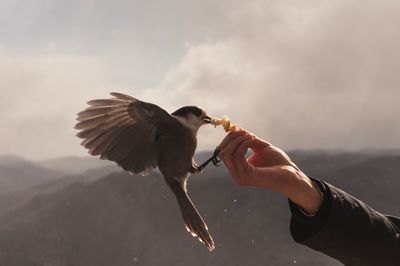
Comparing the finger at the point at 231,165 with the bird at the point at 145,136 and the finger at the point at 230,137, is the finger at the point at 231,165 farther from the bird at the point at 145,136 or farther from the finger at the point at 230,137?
the bird at the point at 145,136

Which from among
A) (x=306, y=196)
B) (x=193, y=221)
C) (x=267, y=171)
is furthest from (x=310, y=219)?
(x=193, y=221)

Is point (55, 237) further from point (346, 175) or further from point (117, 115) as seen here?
point (117, 115)

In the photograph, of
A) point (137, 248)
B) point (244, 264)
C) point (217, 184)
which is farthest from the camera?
point (217, 184)

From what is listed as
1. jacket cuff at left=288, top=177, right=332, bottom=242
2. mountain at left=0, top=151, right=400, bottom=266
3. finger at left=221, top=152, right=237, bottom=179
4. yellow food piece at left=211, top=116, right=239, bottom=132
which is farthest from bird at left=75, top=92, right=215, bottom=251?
mountain at left=0, top=151, right=400, bottom=266

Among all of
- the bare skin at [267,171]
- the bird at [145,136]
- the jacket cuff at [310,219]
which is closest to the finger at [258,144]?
the bare skin at [267,171]

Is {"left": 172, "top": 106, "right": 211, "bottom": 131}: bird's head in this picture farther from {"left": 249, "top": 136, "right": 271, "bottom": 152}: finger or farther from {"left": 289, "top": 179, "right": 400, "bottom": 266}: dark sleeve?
{"left": 289, "top": 179, "right": 400, "bottom": 266}: dark sleeve

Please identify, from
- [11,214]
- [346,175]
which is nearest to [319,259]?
[346,175]
